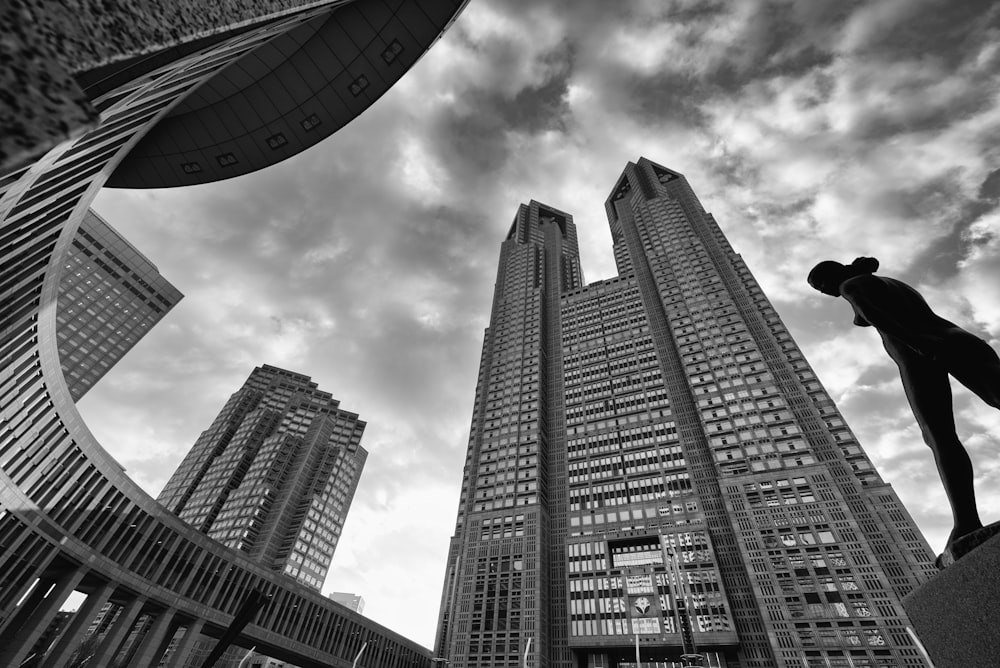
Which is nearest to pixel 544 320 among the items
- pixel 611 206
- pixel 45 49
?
pixel 611 206

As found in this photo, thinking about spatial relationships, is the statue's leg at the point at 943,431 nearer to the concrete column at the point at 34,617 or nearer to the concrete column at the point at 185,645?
the concrete column at the point at 34,617

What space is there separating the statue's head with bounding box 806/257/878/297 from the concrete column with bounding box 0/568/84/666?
148 feet

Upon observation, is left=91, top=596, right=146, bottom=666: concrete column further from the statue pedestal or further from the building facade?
the statue pedestal

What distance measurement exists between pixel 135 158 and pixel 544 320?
287 feet

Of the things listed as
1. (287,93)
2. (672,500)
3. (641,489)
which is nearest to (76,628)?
(287,93)

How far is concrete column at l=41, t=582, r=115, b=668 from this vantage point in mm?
29297

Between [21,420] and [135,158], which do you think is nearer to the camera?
[135,158]

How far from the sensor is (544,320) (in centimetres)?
10781

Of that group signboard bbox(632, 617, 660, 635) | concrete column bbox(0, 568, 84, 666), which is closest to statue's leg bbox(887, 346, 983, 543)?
concrete column bbox(0, 568, 84, 666)

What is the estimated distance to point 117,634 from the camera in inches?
1316

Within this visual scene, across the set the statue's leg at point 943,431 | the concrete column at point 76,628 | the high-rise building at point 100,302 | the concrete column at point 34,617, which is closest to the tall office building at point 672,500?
the concrete column at point 76,628

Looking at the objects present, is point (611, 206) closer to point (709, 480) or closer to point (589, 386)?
point (589, 386)

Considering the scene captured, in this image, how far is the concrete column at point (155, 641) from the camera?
113 feet

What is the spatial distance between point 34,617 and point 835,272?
153 ft
